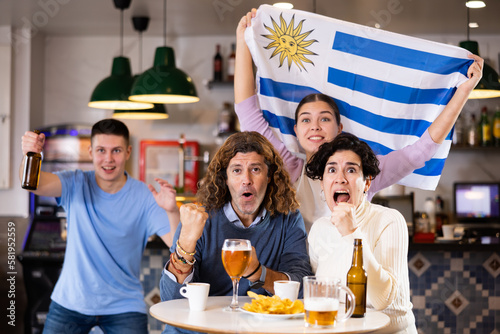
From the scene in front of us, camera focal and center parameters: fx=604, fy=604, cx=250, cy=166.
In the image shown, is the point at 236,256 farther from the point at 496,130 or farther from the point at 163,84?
the point at 496,130

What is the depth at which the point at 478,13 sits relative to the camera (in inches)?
218

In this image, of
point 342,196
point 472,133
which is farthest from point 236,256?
point 472,133

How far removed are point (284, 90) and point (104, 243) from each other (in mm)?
1178

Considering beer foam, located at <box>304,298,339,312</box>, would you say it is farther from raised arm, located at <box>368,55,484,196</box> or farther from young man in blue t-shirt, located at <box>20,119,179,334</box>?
young man in blue t-shirt, located at <box>20,119,179,334</box>

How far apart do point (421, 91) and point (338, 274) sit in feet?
3.82

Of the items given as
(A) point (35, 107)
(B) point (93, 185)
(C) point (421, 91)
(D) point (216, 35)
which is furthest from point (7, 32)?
(C) point (421, 91)

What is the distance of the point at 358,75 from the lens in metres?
2.87

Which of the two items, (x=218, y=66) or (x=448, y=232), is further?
(x=218, y=66)

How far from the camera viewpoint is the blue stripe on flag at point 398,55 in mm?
2709

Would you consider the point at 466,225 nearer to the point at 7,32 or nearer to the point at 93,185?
the point at 93,185

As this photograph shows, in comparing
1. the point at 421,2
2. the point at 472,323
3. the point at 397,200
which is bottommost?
the point at 472,323

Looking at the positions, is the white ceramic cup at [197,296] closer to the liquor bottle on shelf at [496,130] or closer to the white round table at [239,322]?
the white round table at [239,322]

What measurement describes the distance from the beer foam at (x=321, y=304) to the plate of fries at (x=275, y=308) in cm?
10

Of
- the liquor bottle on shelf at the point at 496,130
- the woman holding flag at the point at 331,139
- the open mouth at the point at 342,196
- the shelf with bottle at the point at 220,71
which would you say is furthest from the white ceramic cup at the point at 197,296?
the liquor bottle on shelf at the point at 496,130
